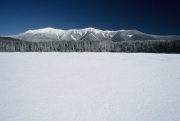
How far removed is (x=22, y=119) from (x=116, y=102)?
5863mm

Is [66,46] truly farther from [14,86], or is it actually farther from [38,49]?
[14,86]

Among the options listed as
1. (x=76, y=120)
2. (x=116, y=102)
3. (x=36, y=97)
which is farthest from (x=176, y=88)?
(x=36, y=97)

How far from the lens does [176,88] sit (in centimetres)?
1254

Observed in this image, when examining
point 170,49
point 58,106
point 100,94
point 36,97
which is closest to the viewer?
point 58,106

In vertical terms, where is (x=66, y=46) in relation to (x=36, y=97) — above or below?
above

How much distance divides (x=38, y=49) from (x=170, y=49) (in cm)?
9939

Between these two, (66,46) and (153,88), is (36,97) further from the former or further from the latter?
(66,46)

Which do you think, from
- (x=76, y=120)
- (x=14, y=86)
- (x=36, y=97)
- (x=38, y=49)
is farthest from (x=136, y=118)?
(x=38, y=49)

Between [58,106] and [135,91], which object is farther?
[135,91]

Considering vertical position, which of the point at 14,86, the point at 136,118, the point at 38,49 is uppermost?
the point at 38,49

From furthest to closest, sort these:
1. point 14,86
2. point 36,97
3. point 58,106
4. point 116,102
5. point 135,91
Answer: point 14,86
point 135,91
point 36,97
point 116,102
point 58,106

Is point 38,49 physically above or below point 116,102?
above

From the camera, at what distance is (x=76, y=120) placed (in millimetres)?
7336

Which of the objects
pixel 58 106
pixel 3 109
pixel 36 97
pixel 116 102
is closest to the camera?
pixel 3 109
